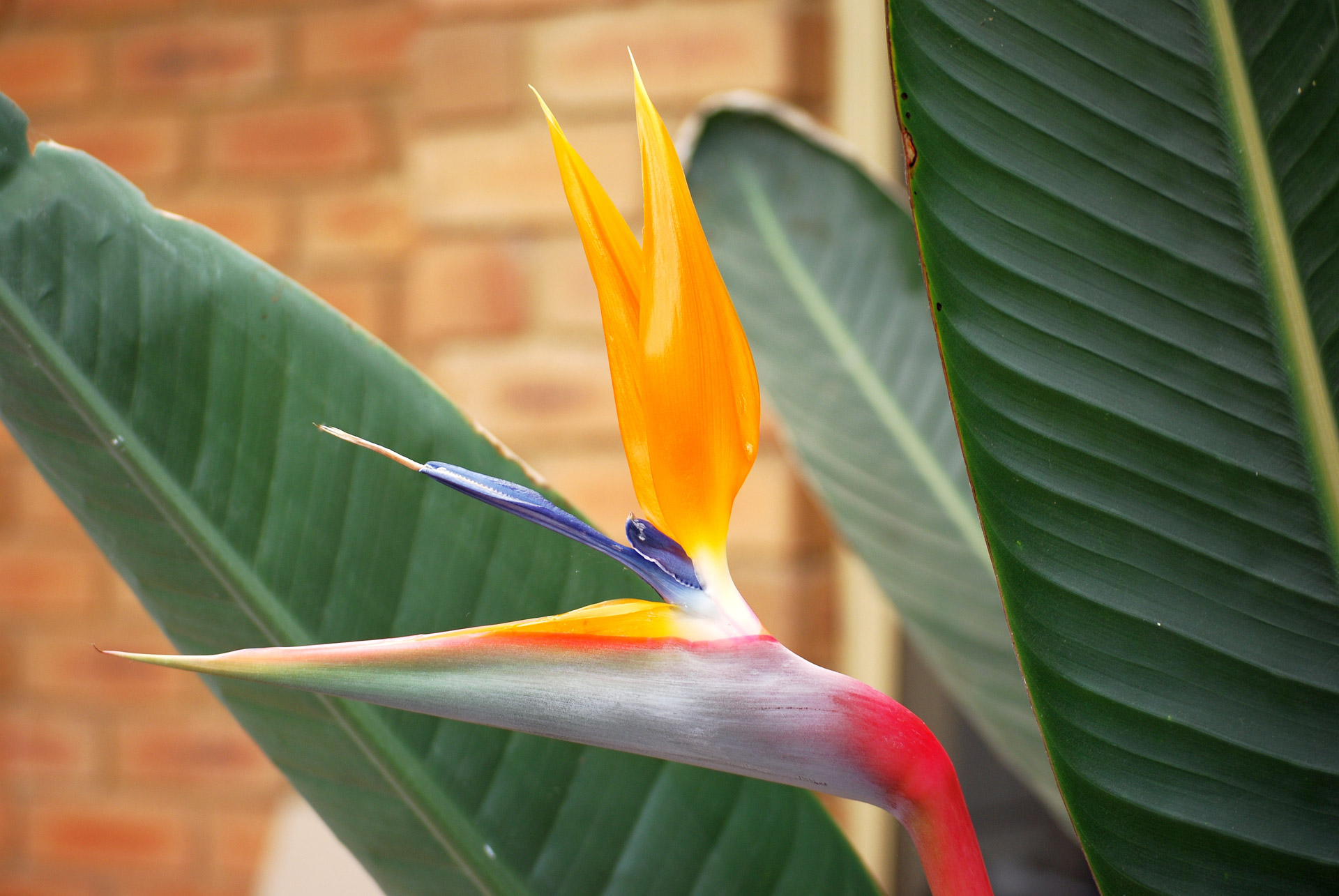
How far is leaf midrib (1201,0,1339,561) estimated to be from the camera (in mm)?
201

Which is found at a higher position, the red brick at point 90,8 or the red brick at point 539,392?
the red brick at point 90,8

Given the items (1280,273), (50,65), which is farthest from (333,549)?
(50,65)

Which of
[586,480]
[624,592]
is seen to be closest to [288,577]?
[624,592]

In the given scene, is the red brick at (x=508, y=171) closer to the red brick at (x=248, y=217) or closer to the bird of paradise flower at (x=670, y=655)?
the red brick at (x=248, y=217)

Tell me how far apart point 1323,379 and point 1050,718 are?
0.09 metres

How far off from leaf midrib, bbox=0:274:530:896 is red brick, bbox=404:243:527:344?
23.2 inches

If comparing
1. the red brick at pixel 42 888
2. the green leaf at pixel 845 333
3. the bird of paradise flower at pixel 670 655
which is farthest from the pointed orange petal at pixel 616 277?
the red brick at pixel 42 888

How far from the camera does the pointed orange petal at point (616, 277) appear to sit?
197mm

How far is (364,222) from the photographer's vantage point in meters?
1.10

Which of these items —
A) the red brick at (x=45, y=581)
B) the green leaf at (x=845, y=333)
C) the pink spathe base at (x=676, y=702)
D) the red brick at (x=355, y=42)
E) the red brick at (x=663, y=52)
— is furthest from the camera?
the red brick at (x=45, y=581)

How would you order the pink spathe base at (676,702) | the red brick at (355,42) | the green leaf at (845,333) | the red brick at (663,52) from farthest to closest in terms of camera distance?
the red brick at (355,42), the red brick at (663,52), the green leaf at (845,333), the pink spathe base at (676,702)

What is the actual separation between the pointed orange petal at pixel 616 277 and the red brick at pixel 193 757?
1.07 m

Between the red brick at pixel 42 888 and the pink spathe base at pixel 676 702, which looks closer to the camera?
the pink spathe base at pixel 676 702

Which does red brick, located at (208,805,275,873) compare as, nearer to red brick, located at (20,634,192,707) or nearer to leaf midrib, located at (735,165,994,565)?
red brick, located at (20,634,192,707)
